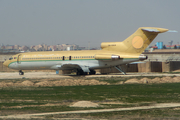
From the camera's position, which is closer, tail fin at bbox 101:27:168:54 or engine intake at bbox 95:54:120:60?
engine intake at bbox 95:54:120:60

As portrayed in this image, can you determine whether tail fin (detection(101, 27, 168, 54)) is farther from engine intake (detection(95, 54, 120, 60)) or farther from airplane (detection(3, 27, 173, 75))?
engine intake (detection(95, 54, 120, 60))

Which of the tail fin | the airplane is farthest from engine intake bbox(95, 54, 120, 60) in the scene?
the tail fin

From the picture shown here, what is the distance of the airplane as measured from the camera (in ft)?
131

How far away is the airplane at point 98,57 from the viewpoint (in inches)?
1571

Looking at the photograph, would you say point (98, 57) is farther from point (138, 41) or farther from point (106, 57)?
point (138, 41)

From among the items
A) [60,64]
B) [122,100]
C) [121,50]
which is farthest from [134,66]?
[122,100]

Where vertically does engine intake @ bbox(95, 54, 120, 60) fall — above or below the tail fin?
below

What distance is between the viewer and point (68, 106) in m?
16.5

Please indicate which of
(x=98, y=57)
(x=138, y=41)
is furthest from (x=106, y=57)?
(x=138, y=41)

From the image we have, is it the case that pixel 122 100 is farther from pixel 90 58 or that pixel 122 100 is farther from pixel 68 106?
pixel 90 58

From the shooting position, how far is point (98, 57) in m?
40.8

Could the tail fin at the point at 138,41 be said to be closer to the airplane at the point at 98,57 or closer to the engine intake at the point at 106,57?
the airplane at the point at 98,57

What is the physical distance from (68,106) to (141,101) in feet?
17.3

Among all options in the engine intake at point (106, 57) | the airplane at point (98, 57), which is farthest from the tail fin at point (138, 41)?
the engine intake at point (106, 57)
